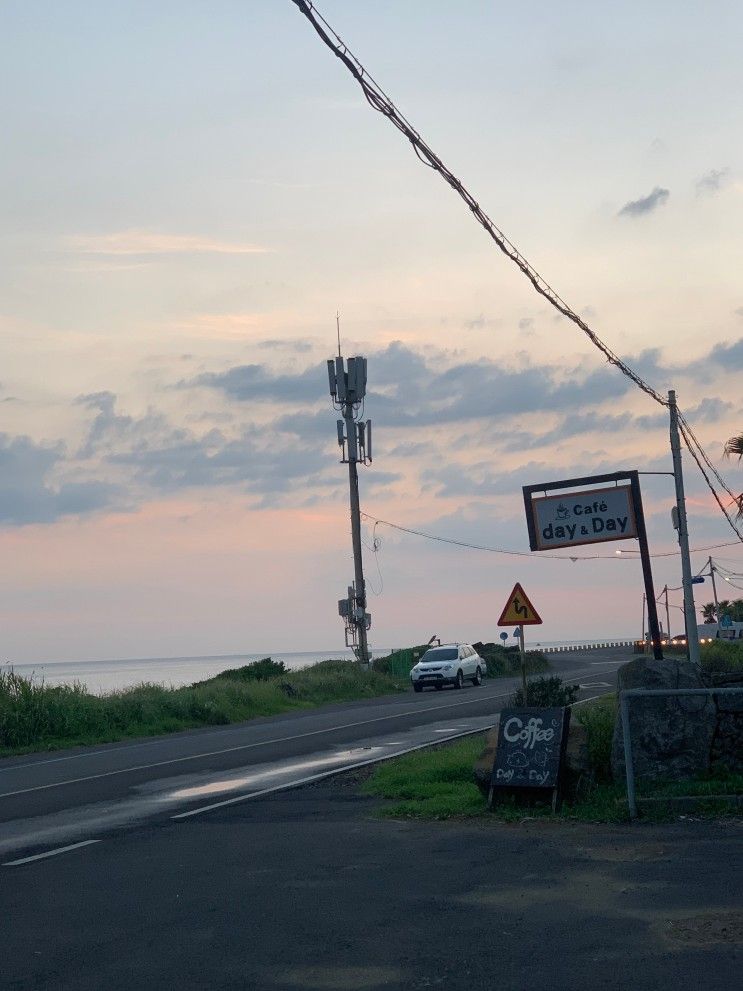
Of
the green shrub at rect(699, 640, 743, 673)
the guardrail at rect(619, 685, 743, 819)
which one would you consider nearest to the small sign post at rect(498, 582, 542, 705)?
the guardrail at rect(619, 685, 743, 819)

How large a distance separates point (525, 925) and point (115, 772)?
13.9 m

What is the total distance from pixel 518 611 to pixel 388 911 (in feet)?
33.6

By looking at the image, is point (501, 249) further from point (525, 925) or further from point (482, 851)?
point (525, 925)

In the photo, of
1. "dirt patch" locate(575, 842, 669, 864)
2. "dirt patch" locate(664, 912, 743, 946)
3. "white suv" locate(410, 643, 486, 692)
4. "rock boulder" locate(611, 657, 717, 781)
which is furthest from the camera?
"white suv" locate(410, 643, 486, 692)

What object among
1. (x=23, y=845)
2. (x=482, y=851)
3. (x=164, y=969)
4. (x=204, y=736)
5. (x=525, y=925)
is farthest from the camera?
(x=204, y=736)

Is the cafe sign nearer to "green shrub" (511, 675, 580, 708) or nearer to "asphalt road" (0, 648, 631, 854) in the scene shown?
"green shrub" (511, 675, 580, 708)

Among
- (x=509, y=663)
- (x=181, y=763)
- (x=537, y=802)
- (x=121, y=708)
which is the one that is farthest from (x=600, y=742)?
(x=509, y=663)

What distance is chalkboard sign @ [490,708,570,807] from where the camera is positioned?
42.3 feet

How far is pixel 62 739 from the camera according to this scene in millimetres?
28984

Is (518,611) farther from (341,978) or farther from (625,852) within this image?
(341,978)

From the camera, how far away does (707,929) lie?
24.9ft

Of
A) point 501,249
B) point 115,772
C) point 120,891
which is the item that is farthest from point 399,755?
point 120,891

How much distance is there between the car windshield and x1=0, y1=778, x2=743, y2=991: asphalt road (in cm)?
3738

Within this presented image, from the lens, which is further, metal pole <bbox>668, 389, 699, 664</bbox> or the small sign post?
metal pole <bbox>668, 389, 699, 664</bbox>
